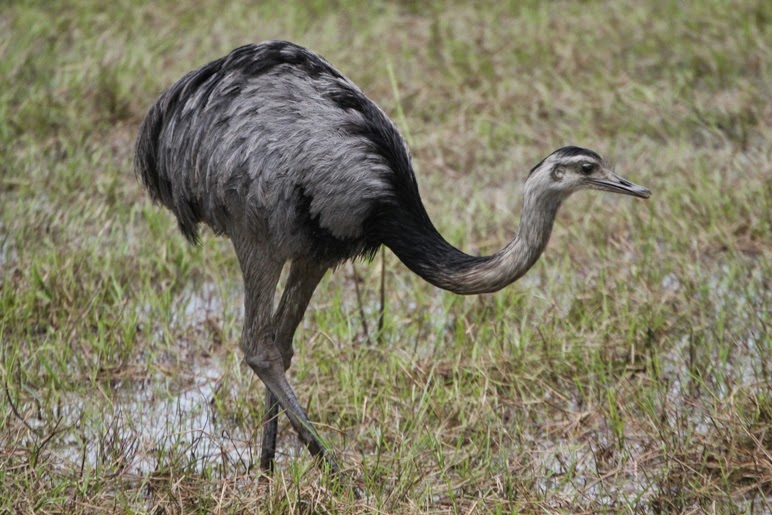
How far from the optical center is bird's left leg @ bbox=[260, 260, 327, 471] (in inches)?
159

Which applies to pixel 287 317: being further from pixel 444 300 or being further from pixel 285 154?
pixel 444 300

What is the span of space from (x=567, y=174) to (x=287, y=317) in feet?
3.56

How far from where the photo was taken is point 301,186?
3.79 metres

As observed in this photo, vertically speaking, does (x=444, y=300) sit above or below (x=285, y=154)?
below

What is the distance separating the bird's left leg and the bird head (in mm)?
789

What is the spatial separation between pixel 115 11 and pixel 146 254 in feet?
10.3

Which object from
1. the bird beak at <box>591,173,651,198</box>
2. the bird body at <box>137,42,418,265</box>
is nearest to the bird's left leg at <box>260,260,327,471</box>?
the bird body at <box>137,42,418,265</box>

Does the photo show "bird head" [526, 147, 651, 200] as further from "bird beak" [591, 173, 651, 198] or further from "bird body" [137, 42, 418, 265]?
"bird body" [137, 42, 418, 265]

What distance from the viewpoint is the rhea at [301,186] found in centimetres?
370

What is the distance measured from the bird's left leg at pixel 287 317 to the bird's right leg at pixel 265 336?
83mm

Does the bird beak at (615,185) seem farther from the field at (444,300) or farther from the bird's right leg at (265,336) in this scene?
the bird's right leg at (265,336)

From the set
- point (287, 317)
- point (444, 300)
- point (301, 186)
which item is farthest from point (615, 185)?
point (444, 300)

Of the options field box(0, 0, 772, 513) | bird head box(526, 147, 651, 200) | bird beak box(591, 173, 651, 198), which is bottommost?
field box(0, 0, 772, 513)

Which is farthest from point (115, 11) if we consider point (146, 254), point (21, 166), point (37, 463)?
point (37, 463)
